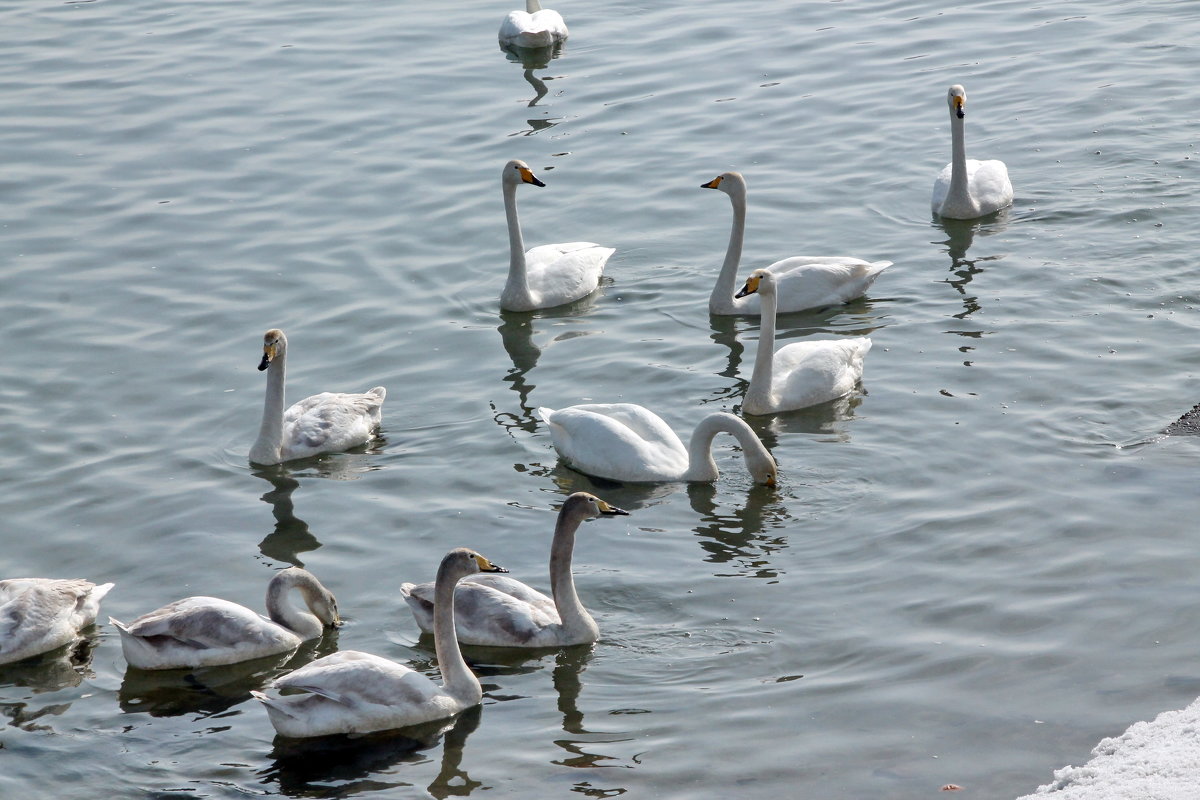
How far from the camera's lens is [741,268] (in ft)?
49.9

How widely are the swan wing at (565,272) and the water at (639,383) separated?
254 mm

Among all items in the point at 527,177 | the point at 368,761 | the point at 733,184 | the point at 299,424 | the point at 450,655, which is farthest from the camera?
the point at 527,177

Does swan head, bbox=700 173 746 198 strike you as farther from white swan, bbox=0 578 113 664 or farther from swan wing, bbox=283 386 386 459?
white swan, bbox=0 578 113 664

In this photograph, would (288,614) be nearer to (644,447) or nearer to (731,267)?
(644,447)

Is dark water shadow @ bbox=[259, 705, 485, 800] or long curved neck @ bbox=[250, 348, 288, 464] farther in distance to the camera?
long curved neck @ bbox=[250, 348, 288, 464]

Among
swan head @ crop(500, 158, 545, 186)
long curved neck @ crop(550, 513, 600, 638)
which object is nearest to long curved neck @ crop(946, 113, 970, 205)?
swan head @ crop(500, 158, 545, 186)

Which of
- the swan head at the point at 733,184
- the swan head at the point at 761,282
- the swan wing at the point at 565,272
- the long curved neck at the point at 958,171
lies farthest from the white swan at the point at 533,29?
the swan head at the point at 761,282

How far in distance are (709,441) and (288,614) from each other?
3.36m

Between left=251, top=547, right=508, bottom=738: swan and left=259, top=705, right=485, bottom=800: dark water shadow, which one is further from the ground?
left=251, top=547, right=508, bottom=738: swan

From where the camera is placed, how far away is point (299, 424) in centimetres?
1226

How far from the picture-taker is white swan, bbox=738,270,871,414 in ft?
40.9

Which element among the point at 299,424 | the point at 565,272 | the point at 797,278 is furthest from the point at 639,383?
the point at 299,424

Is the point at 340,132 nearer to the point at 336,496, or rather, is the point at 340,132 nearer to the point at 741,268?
the point at 741,268

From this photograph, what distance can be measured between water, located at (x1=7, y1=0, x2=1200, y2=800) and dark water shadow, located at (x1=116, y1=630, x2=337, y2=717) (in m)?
0.03
